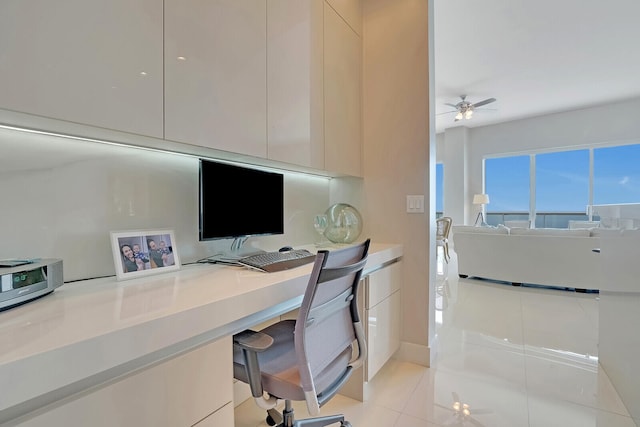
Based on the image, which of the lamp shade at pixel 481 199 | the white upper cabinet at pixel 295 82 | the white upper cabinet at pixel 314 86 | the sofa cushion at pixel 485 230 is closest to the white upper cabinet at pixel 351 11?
the white upper cabinet at pixel 314 86

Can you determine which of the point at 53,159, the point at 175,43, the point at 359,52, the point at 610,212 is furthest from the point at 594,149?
the point at 53,159

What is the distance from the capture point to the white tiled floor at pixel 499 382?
65.2 inches

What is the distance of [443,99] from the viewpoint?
5.75 m

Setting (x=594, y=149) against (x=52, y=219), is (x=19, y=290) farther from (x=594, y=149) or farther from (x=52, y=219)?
(x=594, y=149)

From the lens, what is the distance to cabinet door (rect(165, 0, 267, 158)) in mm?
1159

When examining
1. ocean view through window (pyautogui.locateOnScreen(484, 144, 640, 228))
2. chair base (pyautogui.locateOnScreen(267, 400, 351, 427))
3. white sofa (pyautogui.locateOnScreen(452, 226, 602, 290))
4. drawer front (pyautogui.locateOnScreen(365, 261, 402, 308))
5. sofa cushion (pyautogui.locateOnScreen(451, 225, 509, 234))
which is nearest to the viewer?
Result: chair base (pyautogui.locateOnScreen(267, 400, 351, 427))

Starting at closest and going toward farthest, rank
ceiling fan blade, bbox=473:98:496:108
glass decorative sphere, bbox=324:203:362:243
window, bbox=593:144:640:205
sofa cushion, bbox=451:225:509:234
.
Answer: glass decorative sphere, bbox=324:203:362:243 → sofa cushion, bbox=451:225:509:234 → ceiling fan blade, bbox=473:98:496:108 → window, bbox=593:144:640:205

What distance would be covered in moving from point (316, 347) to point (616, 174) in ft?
26.1

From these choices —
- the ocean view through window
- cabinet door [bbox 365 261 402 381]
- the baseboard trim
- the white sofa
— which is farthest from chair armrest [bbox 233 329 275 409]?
the ocean view through window

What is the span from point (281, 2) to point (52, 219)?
1.49 m

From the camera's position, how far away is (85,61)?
92cm

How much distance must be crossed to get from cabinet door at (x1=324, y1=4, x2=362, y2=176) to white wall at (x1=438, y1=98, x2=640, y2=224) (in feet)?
19.8

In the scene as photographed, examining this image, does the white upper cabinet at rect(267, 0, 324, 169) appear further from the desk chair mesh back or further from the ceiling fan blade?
the ceiling fan blade

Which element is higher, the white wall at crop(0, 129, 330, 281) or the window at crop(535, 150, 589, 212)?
the window at crop(535, 150, 589, 212)
